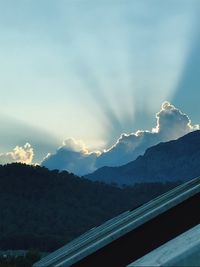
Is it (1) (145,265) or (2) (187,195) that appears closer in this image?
(1) (145,265)

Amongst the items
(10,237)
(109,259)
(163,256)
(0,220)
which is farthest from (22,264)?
(0,220)

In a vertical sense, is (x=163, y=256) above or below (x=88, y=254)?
below

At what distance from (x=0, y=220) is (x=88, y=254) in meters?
171

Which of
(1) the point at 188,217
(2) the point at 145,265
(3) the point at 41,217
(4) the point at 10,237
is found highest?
(3) the point at 41,217

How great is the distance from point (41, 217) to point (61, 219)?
6.13 metres

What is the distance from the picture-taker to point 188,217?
445 inches

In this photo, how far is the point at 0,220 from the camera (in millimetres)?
178375

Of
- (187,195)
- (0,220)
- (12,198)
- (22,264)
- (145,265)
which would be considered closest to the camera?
(145,265)

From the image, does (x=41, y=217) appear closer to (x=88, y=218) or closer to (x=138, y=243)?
(x=88, y=218)

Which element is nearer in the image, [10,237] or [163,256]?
[163,256]

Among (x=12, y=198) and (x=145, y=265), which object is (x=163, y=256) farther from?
(x=12, y=198)

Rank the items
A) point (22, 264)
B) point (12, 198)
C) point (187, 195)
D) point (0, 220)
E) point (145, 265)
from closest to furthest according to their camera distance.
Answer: point (145, 265), point (187, 195), point (22, 264), point (0, 220), point (12, 198)

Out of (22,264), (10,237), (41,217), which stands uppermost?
(41,217)

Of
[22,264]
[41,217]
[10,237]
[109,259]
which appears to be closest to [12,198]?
[41,217]
